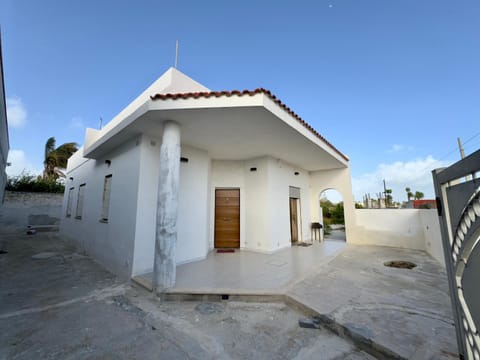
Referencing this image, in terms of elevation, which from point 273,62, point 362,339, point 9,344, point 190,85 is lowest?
point 9,344

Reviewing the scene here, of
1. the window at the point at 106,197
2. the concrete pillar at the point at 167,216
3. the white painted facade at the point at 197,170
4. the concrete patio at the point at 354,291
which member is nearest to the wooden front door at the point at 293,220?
the white painted facade at the point at 197,170

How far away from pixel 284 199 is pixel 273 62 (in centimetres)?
533

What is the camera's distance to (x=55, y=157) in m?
19.8

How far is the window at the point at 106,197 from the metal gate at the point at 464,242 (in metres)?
7.03

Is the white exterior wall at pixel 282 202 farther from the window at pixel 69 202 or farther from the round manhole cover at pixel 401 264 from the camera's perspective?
the window at pixel 69 202

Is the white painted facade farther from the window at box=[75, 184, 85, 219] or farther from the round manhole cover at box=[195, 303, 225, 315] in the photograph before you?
the round manhole cover at box=[195, 303, 225, 315]

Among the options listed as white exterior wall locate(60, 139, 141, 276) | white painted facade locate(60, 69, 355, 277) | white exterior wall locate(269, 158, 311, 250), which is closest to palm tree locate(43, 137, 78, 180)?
white painted facade locate(60, 69, 355, 277)

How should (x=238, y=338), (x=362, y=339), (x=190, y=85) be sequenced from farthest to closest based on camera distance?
1. (x=190, y=85)
2. (x=238, y=338)
3. (x=362, y=339)

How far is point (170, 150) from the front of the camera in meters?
3.70

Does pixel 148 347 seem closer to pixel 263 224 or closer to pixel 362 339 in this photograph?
pixel 362 339

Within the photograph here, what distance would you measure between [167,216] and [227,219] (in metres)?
3.49

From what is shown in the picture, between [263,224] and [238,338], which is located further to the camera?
[263,224]

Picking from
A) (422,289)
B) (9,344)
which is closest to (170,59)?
(9,344)

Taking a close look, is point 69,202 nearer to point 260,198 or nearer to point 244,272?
point 260,198
